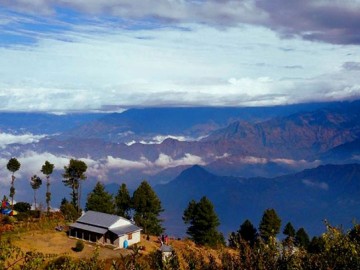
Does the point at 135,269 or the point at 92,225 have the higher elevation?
the point at 135,269

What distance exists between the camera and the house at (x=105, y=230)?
78000 mm

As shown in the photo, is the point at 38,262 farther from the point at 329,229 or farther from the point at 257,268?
the point at 329,229

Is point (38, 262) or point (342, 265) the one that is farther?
point (342, 265)

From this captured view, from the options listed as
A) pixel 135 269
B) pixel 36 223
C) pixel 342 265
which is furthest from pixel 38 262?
pixel 36 223

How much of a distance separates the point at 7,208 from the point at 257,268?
93.2 m

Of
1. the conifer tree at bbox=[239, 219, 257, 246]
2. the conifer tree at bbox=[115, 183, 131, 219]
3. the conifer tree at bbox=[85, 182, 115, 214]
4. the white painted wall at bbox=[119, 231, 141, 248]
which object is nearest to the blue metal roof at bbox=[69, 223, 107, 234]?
the white painted wall at bbox=[119, 231, 141, 248]

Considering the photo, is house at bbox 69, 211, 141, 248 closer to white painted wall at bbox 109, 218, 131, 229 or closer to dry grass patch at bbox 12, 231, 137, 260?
white painted wall at bbox 109, 218, 131, 229

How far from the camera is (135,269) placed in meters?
19.9

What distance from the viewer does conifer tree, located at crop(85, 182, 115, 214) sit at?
336ft

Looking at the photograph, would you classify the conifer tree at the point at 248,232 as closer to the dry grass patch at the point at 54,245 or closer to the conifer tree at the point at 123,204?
the conifer tree at the point at 123,204

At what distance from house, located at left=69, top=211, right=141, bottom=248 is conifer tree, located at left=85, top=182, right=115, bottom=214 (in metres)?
18.1

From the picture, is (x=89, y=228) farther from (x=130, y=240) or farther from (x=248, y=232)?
(x=248, y=232)

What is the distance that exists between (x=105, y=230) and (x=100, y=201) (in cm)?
2535


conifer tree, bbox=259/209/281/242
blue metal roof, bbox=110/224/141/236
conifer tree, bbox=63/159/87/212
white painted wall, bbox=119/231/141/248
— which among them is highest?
conifer tree, bbox=63/159/87/212
